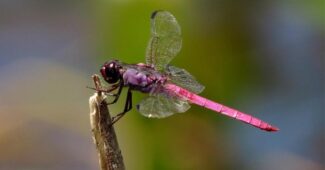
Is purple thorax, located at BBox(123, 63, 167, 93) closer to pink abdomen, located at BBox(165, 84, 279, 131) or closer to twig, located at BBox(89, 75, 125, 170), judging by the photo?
pink abdomen, located at BBox(165, 84, 279, 131)

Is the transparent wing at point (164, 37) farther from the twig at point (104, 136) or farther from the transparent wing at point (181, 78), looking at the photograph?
the twig at point (104, 136)

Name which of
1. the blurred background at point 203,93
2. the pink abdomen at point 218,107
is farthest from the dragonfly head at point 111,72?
the blurred background at point 203,93

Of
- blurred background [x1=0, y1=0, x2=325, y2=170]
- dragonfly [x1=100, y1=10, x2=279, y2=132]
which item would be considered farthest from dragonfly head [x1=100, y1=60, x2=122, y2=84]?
blurred background [x1=0, y1=0, x2=325, y2=170]

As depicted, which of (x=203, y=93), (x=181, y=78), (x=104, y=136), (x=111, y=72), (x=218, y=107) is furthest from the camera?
(x=203, y=93)

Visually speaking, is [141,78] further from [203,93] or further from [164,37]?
[203,93]

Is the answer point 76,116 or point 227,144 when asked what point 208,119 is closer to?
point 227,144

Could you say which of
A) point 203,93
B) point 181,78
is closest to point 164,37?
point 181,78
